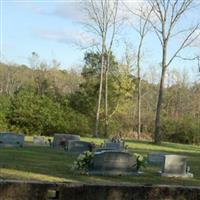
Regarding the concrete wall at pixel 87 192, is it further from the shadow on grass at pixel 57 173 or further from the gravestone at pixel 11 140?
the gravestone at pixel 11 140

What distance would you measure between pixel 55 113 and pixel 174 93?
3117 centimetres

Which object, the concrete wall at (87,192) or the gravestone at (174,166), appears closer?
the concrete wall at (87,192)

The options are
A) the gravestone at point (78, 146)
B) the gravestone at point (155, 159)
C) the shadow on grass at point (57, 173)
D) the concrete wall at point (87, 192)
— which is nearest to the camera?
the concrete wall at point (87, 192)

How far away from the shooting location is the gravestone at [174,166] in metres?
15.7

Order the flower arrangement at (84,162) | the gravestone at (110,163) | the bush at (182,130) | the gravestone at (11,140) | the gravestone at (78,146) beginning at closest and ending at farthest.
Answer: the flower arrangement at (84,162)
the gravestone at (110,163)
the gravestone at (78,146)
the gravestone at (11,140)
the bush at (182,130)

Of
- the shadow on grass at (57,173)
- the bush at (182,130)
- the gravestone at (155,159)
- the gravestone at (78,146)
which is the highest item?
the bush at (182,130)

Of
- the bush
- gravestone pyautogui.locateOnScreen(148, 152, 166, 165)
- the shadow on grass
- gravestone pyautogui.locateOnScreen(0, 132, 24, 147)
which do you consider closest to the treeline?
the bush

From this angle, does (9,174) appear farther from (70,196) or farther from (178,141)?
(178,141)

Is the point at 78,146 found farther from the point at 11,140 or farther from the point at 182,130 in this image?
the point at 182,130

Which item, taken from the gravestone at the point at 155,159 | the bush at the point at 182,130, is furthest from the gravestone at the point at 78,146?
the bush at the point at 182,130

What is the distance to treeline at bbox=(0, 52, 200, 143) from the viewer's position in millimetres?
42719

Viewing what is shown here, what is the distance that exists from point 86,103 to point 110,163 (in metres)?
36.8

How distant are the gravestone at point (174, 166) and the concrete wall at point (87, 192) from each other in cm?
759

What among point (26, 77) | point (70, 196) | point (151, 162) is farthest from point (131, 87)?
point (70, 196)
